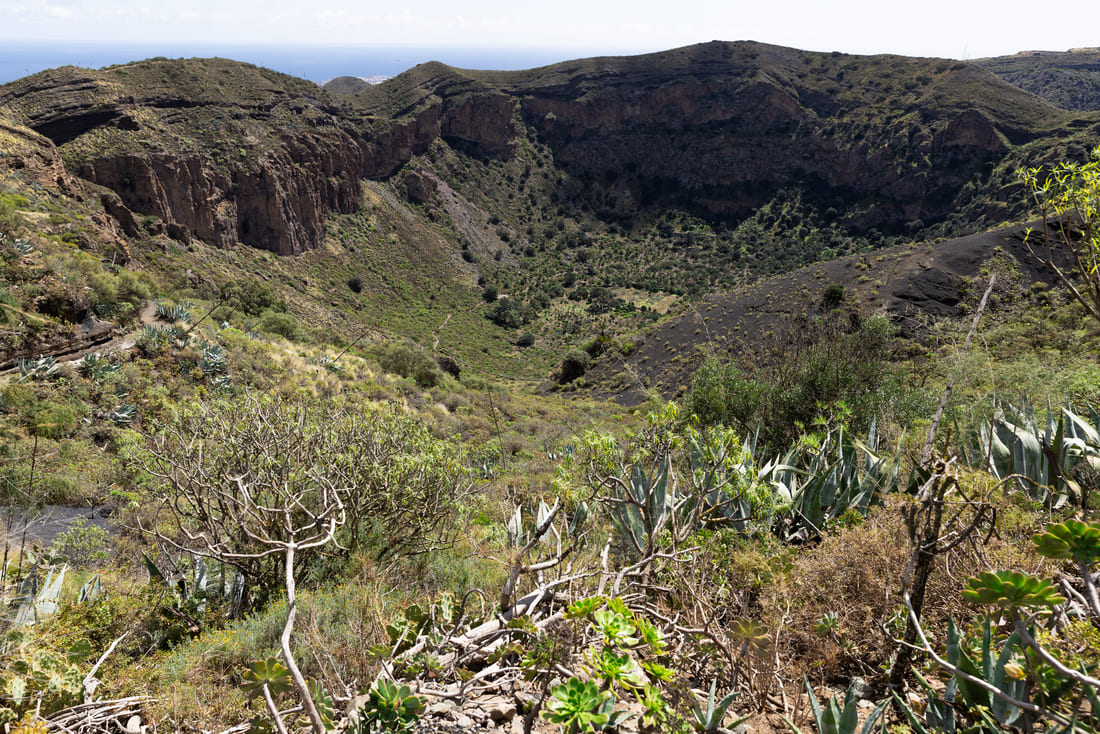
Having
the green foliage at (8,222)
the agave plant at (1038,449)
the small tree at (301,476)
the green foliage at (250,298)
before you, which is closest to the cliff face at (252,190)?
the green foliage at (250,298)

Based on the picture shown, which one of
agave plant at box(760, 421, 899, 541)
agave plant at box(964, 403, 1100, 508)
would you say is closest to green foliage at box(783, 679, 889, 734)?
agave plant at box(760, 421, 899, 541)

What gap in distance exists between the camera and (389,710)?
1583mm

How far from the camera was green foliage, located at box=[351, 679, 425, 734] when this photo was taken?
155cm

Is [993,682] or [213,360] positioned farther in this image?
[213,360]

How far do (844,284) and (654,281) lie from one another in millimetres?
27226

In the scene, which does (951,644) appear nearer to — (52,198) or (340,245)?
(52,198)

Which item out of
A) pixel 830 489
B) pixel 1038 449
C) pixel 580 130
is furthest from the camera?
pixel 580 130

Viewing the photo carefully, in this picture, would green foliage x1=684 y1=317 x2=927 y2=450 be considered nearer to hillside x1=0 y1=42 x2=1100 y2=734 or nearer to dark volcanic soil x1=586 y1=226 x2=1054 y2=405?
hillside x1=0 y1=42 x2=1100 y2=734

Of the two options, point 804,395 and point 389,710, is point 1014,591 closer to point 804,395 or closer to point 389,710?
point 389,710

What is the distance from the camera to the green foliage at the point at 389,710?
1547 mm

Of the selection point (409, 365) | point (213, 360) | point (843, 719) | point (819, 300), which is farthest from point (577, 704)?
point (819, 300)

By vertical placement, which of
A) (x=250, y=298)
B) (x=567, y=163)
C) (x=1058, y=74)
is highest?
(x=1058, y=74)

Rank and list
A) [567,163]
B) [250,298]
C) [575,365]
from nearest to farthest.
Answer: [250,298] < [575,365] < [567,163]

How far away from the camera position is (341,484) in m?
4.52
